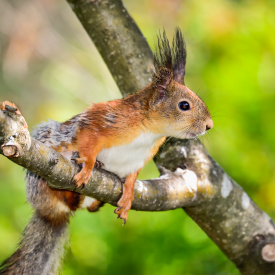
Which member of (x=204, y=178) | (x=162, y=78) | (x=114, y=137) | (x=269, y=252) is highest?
(x=162, y=78)

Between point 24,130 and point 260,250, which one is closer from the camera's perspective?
point 24,130

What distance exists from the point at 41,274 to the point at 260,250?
119cm

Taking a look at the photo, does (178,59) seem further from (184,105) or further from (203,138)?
(203,138)

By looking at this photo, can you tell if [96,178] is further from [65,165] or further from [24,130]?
[24,130]

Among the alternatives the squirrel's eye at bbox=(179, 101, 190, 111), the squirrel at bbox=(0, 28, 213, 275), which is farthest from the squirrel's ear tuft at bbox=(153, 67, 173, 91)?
the squirrel's eye at bbox=(179, 101, 190, 111)

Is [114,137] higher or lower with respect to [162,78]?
lower

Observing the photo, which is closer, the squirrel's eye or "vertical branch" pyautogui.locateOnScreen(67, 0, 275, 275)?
the squirrel's eye

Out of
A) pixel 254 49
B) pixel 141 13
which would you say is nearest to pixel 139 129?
pixel 254 49

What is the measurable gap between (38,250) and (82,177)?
71 cm

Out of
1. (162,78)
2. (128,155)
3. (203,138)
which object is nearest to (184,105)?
(162,78)

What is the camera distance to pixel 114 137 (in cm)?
201

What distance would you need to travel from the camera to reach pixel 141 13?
4.85 metres

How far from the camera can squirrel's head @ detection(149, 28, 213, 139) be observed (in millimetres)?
2131

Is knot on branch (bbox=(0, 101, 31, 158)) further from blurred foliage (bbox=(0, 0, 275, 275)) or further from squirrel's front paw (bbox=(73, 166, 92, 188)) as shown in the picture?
blurred foliage (bbox=(0, 0, 275, 275))
